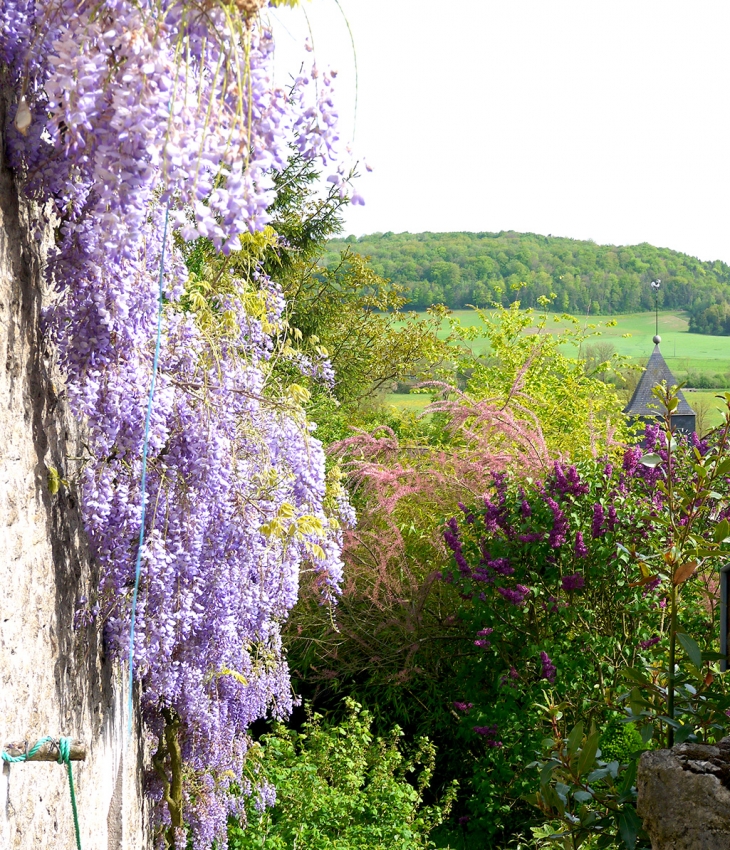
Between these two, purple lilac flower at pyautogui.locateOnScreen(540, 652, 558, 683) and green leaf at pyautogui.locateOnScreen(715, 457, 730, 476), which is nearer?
green leaf at pyautogui.locateOnScreen(715, 457, 730, 476)

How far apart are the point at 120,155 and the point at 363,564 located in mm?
4731

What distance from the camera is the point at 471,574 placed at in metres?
5.26

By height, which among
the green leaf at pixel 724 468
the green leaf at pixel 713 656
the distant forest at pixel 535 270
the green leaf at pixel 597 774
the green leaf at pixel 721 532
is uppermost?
the distant forest at pixel 535 270

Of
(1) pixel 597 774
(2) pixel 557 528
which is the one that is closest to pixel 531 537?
(2) pixel 557 528

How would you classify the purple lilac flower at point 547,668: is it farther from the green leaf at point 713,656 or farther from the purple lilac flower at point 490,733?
the green leaf at point 713,656

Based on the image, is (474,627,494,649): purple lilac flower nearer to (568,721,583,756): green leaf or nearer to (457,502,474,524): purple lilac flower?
(457,502,474,524): purple lilac flower

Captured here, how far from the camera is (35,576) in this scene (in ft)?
7.56

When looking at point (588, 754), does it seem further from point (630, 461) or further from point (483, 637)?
point (483, 637)

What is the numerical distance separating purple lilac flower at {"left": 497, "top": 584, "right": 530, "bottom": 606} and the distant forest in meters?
8.01

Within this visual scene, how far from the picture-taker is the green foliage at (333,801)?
427 centimetres

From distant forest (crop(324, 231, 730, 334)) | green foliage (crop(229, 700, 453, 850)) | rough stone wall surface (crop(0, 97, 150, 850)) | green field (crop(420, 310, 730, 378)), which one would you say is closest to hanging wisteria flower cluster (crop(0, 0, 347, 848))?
rough stone wall surface (crop(0, 97, 150, 850))

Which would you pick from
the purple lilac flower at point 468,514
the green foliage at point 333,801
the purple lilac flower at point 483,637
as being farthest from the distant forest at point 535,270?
the green foliage at point 333,801

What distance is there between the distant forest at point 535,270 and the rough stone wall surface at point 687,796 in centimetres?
1057

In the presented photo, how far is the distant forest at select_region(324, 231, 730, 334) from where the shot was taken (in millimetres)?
20281
